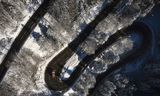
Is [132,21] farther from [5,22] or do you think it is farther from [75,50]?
[5,22]

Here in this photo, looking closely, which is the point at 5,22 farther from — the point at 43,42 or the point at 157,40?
the point at 157,40

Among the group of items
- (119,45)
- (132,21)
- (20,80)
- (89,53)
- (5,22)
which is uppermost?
(132,21)

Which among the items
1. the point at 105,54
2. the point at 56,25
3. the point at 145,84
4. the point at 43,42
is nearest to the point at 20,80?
the point at 43,42

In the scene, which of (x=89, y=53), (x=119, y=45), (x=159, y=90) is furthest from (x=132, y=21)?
(x=159, y=90)

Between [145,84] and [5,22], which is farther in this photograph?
[145,84]

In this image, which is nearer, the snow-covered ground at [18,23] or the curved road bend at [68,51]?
the snow-covered ground at [18,23]

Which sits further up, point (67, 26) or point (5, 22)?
point (67, 26)

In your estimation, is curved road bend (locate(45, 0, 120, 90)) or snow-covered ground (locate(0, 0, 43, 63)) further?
curved road bend (locate(45, 0, 120, 90))

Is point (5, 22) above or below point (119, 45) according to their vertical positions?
below

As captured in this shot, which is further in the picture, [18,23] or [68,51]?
[68,51]
